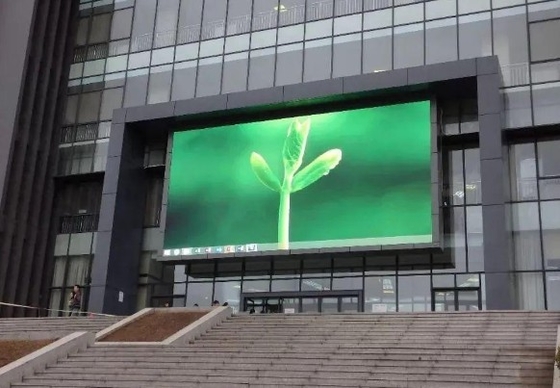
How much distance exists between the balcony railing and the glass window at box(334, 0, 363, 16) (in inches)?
599

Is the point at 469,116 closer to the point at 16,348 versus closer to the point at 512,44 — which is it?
the point at 512,44

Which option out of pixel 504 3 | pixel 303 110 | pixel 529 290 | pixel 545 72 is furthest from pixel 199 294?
pixel 504 3

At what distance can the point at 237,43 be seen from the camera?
108ft

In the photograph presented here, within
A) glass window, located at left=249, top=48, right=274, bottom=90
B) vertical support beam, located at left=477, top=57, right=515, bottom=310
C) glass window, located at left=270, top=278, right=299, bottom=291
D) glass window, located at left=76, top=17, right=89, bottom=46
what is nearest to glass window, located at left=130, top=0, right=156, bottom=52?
glass window, located at left=76, top=17, right=89, bottom=46

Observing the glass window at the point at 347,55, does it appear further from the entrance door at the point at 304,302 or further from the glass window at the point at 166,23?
the entrance door at the point at 304,302

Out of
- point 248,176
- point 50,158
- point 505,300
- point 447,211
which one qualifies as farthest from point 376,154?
point 50,158

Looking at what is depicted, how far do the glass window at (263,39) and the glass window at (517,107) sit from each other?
34.8 ft

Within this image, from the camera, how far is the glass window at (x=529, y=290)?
25641 millimetres

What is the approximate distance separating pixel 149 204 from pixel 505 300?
687 inches

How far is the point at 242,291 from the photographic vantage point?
3044cm

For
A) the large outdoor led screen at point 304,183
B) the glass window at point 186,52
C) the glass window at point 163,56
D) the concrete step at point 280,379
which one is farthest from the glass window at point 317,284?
the concrete step at point 280,379

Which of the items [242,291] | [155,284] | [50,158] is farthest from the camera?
[50,158]

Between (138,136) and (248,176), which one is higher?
(138,136)

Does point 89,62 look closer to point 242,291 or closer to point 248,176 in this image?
point 248,176
